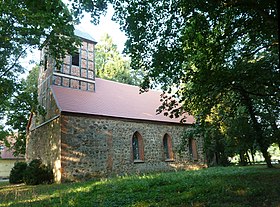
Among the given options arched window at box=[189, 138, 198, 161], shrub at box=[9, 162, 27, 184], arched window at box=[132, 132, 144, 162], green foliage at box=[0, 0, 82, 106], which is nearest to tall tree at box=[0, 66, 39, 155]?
green foliage at box=[0, 0, 82, 106]

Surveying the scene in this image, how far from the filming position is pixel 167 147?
66.6 feet

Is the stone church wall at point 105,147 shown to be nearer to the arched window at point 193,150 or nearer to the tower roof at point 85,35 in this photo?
the arched window at point 193,150

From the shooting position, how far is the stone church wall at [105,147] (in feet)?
48.2

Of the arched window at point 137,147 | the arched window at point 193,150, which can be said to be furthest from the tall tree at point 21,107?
the arched window at point 193,150

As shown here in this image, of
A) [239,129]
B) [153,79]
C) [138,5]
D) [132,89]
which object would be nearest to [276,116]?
[239,129]

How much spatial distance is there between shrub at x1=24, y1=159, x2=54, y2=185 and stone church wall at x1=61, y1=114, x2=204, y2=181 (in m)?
1.71

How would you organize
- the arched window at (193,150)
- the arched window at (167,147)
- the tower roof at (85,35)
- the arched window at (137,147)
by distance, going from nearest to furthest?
the arched window at (137,147), the tower roof at (85,35), the arched window at (167,147), the arched window at (193,150)

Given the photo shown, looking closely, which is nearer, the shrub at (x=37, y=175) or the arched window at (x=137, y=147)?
the shrub at (x=37, y=175)

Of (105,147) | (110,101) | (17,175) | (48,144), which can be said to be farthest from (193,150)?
(17,175)

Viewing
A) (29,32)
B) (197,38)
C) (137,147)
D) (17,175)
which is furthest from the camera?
(137,147)

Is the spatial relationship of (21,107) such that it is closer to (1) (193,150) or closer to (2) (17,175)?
(2) (17,175)

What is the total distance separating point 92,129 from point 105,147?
1.50 meters

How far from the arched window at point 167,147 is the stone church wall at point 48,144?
8728 mm

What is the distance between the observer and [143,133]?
732 inches
